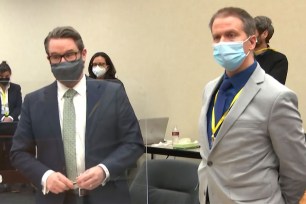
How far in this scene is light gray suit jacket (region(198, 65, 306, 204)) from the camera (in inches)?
58.8

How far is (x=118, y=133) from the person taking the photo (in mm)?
1679

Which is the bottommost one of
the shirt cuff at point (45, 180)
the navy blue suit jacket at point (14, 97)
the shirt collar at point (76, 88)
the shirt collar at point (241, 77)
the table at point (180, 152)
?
the table at point (180, 152)

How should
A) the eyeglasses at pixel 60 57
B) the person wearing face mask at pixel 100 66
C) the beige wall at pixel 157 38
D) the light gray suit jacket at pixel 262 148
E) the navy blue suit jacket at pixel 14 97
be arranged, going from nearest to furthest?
the light gray suit jacket at pixel 262 148 < the eyeglasses at pixel 60 57 < the navy blue suit jacket at pixel 14 97 < the person wearing face mask at pixel 100 66 < the beige wall at pixel 157 38

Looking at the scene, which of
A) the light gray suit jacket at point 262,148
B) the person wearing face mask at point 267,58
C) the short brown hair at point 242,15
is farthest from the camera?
the person wearing face mask at point 267,58

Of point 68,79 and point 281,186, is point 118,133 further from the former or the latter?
point 281,186

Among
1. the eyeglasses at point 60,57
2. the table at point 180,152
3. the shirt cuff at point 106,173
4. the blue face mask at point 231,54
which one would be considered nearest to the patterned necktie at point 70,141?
the shirt cuff at point 106,173

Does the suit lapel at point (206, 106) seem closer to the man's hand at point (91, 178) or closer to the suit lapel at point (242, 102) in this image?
the suit lapel at point (242, 102)

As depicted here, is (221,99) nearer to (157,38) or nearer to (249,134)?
(249,134)

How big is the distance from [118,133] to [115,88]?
7.8 inches

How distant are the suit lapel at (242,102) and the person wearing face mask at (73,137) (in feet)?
1.23

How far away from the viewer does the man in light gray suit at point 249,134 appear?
1499mm

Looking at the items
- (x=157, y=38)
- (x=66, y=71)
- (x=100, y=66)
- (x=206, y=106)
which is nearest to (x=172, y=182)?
(x=206, y=106)

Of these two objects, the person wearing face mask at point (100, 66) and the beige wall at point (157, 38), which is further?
the beige wall at point (157, 38)

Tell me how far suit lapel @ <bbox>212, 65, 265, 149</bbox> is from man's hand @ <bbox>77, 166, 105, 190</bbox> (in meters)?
0.48
